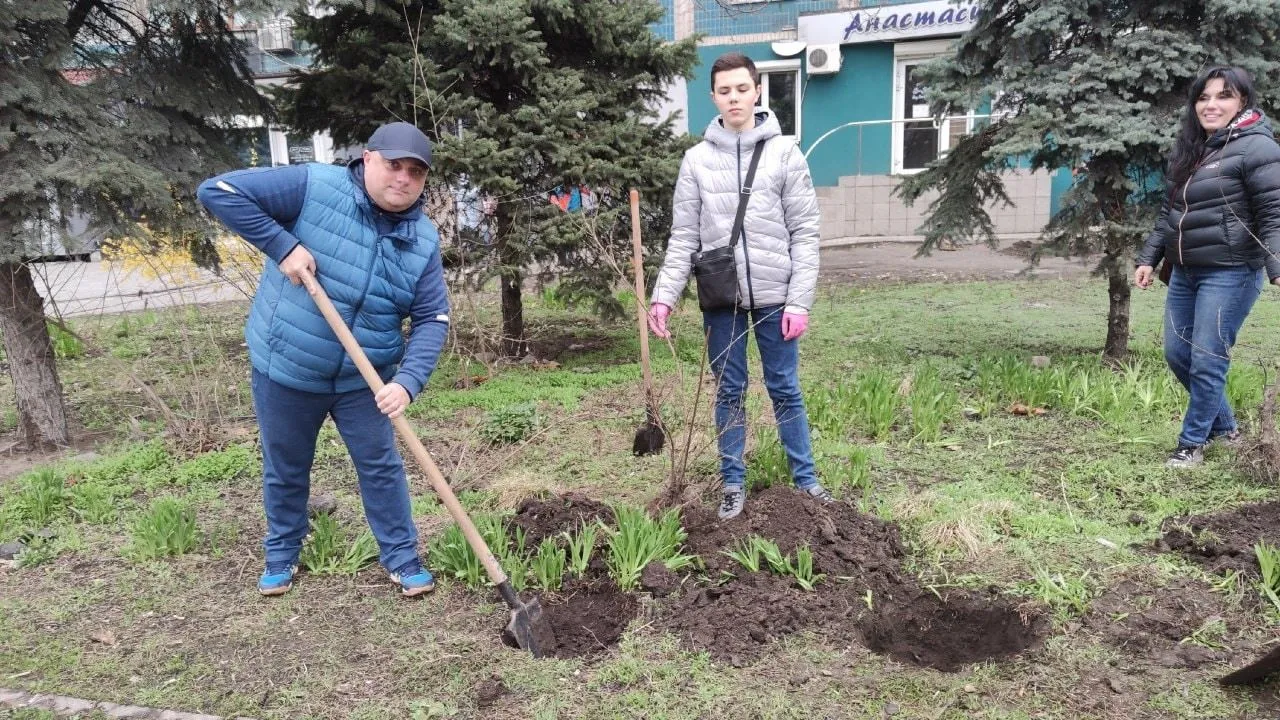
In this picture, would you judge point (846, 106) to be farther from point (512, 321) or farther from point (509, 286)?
point (509, 286)

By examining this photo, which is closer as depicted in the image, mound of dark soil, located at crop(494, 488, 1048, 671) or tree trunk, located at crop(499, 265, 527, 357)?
mound of dark soil, located at crop(494, 488, 1048, 671)

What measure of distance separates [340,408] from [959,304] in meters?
7.91

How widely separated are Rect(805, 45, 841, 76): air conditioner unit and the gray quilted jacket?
12919 millimetres

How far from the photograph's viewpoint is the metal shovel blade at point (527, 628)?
310 centimetres

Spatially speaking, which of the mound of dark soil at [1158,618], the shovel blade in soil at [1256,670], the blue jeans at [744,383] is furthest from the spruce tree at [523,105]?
the shovel blade in soil at [1256,670]

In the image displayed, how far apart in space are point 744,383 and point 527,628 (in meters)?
1.41

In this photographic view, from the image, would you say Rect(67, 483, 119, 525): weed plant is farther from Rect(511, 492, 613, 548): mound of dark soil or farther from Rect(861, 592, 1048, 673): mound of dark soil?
Rect(861, 592, 1048, 673): mound of dark soil

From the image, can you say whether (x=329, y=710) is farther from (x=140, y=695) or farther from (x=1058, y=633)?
(x=1058, y=633)

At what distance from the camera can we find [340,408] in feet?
11.0

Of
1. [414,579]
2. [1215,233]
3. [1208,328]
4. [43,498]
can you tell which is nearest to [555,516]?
[414,579]

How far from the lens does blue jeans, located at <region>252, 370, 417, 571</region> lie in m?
3.32

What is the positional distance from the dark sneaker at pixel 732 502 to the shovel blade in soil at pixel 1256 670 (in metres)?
1.79

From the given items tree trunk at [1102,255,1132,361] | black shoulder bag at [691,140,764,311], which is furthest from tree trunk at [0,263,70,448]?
tree trunk at [1102,255,1132,361]

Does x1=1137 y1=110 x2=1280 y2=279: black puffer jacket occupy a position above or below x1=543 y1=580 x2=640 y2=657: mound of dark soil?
above
